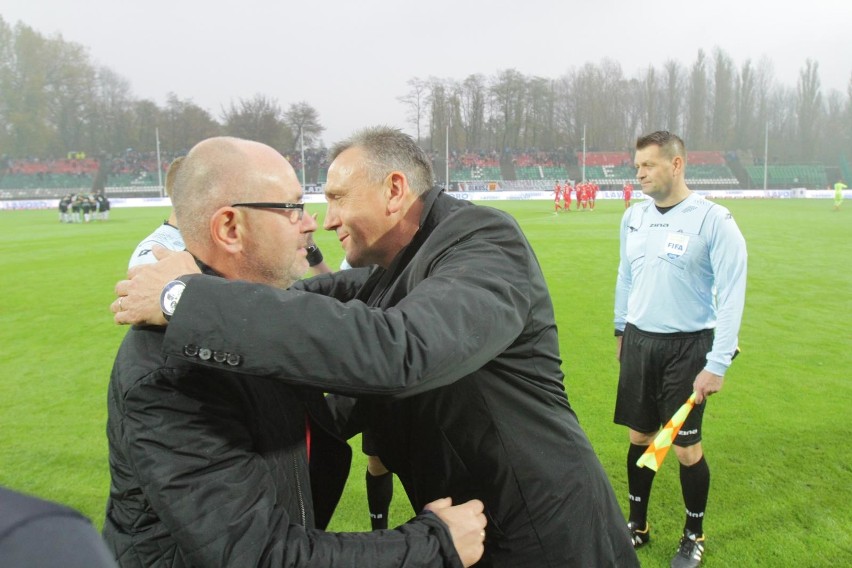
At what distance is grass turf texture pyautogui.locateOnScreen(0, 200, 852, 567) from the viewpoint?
171 inches

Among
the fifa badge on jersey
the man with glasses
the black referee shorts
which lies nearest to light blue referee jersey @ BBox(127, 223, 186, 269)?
the man with glasses

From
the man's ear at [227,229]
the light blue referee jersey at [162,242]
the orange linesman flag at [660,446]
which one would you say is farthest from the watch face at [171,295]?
the light blue referee jersey at [162,242]

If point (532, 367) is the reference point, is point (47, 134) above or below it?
above

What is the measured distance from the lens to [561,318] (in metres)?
10.3

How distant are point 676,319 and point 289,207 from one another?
3542 millimetres

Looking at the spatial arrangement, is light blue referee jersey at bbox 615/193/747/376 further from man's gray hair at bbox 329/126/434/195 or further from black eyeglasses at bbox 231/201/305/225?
black eyeglasses at bbox 231/201/305/225

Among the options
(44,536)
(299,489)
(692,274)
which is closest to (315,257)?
(692,274)

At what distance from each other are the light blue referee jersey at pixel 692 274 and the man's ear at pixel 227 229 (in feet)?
11.3

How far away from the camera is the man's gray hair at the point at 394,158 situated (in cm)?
221

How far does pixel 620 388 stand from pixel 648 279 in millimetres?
860

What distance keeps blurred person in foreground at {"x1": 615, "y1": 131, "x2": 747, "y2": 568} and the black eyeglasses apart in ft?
10.8

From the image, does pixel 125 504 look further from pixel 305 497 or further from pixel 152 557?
pixel 305 497

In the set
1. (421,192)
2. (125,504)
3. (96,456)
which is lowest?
(96,456)

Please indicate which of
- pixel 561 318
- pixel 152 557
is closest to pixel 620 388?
pixel 152 557
